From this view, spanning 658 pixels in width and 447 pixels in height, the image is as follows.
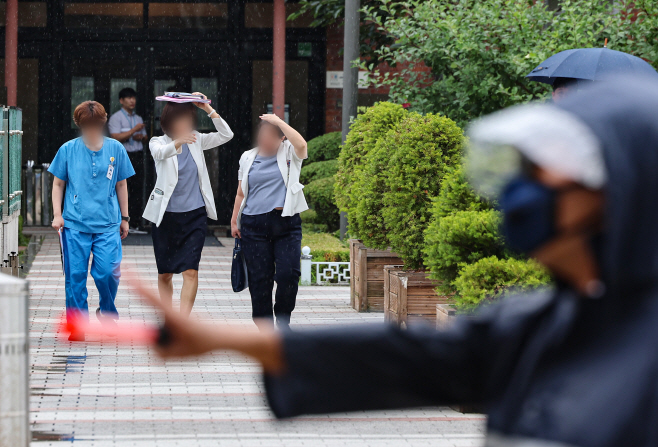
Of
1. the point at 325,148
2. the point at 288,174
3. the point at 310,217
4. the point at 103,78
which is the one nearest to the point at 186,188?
the point at 288,174

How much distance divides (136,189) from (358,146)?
23.1 ft

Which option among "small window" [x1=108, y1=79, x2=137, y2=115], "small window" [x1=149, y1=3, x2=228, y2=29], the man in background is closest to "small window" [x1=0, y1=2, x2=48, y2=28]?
"small window" [x1=108, y1=79, x2=137, y2=115]

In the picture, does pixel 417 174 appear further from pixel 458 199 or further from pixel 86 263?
pixel 86 263

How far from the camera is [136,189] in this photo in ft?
49.9

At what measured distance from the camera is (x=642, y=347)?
1046 mm

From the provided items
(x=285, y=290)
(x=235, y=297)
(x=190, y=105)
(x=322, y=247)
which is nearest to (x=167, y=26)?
(x=322, y=247)

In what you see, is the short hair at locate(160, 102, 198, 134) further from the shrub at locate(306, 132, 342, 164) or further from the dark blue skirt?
the shrub at locate(306, 132, 342, 164)

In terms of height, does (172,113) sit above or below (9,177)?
above

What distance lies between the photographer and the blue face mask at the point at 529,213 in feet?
3.61

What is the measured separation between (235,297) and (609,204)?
8417 mm

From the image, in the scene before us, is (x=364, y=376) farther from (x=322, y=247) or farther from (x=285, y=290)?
(x=322, y=247)

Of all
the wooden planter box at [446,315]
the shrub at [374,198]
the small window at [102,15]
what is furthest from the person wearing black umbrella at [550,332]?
the small window at [102,15]

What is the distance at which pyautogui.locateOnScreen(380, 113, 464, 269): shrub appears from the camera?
282 inches

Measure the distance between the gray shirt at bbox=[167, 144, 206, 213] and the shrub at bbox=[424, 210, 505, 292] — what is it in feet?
7.55
